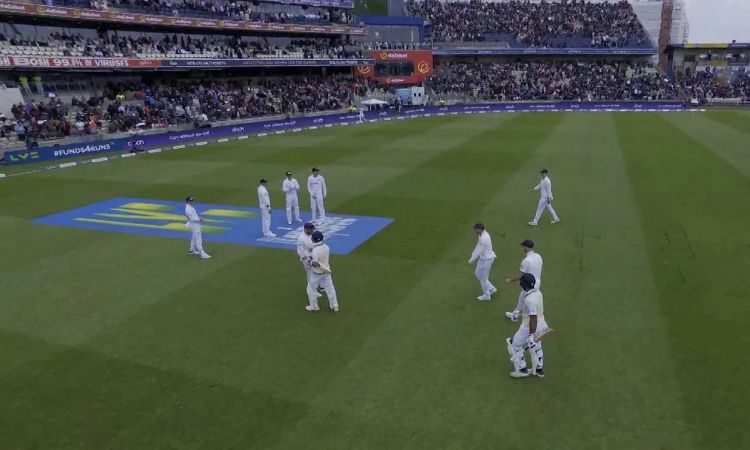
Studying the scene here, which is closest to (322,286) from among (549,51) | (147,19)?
(147,19)

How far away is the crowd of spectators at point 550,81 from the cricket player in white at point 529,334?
57911 millimetres

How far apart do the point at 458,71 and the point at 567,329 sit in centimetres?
6290

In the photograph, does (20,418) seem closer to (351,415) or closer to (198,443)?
(198,443)

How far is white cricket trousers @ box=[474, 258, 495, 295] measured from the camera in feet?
33.9

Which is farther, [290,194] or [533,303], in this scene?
[290,194]

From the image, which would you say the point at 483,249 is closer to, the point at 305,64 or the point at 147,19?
the point at 147,19

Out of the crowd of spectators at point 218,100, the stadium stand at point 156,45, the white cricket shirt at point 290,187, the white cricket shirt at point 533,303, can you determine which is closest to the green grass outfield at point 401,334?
the white cricket shirt at point 533,303

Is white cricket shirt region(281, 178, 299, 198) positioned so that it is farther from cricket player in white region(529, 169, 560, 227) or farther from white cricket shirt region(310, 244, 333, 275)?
cricket player in white region(529, 169, 560, 227)

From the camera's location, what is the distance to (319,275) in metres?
10.1

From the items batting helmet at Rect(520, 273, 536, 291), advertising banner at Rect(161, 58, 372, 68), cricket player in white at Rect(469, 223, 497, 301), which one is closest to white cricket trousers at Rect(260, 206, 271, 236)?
cricket player in white at Rect(469, 223, 497, 301)

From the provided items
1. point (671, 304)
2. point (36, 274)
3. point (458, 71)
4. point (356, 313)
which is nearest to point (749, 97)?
point (458, 71)

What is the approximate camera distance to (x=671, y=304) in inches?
400

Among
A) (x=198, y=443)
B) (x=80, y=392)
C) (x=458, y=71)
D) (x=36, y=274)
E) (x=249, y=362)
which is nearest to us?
(x=198, y=443)

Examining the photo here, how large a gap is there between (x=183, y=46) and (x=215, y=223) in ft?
119
